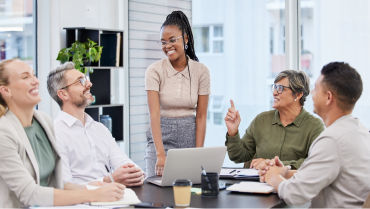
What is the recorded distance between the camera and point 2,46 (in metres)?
3.84

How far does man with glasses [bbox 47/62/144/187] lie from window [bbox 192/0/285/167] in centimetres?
195

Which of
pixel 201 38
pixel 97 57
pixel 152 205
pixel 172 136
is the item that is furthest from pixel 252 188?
pixel 201 38

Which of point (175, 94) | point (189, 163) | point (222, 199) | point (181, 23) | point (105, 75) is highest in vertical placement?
point (181, 23)

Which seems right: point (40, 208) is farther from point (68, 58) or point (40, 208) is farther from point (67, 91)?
point (68, 58)

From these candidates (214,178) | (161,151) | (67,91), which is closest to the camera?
(214,178)

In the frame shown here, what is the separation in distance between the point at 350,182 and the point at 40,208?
4.11 ft

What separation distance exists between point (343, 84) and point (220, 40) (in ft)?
8.63

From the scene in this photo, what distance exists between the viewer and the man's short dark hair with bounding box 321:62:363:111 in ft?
5.50

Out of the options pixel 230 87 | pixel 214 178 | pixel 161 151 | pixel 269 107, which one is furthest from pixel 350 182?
pixel 230 87

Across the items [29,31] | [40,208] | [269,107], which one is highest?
[29,31]

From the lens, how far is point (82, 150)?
7.38ft

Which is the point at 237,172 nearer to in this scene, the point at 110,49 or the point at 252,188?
the point at 252,188

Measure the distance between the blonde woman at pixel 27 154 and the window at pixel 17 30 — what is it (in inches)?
87.9

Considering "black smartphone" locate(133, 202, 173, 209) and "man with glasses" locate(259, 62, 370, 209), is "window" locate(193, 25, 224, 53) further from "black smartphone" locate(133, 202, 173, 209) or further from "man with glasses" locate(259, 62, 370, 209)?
"black smartphone" locate(133, 202, 173, 209)
